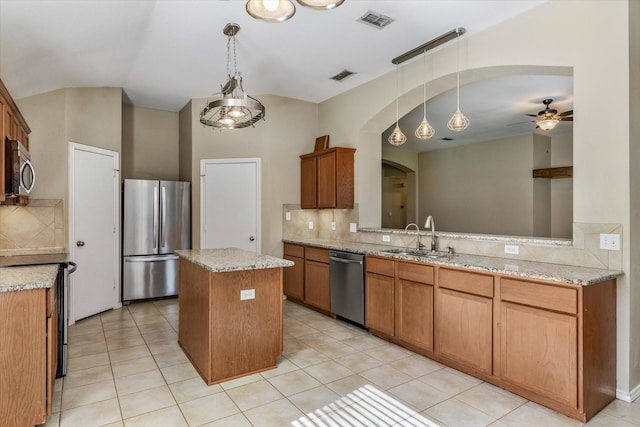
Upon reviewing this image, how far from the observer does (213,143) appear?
5.54 metres

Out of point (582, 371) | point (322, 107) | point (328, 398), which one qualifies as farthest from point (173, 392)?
point (322, 107)

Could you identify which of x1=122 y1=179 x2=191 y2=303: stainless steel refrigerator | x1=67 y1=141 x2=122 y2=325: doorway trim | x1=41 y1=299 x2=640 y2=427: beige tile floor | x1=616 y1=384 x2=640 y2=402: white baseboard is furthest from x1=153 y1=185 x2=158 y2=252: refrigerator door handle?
x1=616 y1=384 x2=640 y2=402: white baseboard

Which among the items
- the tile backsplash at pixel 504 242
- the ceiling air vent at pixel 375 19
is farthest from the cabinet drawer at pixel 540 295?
the ceiling air vent at pixel 375 19

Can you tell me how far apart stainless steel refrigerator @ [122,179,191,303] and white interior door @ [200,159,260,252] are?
315 mm

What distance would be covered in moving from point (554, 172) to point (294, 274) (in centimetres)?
541

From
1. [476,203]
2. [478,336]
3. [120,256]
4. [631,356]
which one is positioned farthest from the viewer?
[476,203]

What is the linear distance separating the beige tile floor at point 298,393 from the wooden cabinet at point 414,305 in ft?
0.60

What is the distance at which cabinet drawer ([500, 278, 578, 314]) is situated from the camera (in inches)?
89.9

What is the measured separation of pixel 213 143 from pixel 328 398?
4.12 metres

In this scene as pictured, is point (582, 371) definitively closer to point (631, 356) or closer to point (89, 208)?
point (631, 356)

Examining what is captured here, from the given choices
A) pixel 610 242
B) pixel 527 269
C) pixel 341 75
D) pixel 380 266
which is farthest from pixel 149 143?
pixel 610 242

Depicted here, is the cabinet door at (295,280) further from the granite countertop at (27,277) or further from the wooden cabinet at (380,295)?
the granite countertop at (27,277)

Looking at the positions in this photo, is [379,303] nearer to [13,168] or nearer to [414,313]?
[414,313]

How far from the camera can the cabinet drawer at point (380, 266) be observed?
Result: 11.8ft
